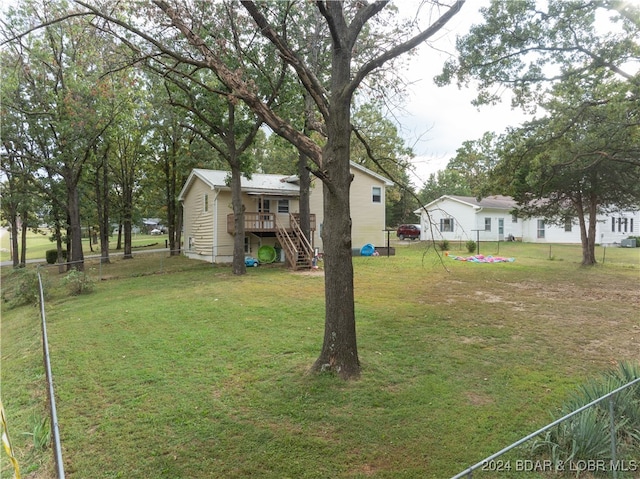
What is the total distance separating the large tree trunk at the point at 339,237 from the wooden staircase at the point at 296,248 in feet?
39.4

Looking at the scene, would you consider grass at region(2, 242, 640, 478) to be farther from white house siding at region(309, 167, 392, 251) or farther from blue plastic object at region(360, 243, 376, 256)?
white house siding at region(309, 167, 392, 251)

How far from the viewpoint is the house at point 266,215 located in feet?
64.2

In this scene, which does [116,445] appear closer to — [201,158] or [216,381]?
[216,381]

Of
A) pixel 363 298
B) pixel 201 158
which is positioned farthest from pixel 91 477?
pixel 201 158

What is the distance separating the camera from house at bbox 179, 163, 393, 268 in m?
19.6

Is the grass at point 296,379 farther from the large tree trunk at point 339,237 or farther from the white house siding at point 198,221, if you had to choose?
the white house siding at point 198,221

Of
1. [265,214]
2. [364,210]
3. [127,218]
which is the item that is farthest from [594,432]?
[127,218]

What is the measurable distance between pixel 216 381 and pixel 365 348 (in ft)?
8.20

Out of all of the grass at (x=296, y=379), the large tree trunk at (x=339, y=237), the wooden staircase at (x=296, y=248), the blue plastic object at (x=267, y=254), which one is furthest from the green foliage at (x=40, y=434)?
the blue plastic object at (x=267, y=254)

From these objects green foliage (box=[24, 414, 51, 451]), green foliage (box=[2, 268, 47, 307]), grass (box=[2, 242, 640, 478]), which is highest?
green foliage (box=[2, 268, 47, 307])

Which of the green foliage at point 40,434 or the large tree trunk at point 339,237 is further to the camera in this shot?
the large tree trunk at point 339,237

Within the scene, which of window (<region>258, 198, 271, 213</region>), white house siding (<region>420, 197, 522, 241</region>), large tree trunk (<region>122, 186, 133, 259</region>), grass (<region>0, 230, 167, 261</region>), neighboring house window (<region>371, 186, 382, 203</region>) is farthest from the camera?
white house siding (<region>420, 197, 522, 241</region>)

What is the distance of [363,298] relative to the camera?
10367 millimetres

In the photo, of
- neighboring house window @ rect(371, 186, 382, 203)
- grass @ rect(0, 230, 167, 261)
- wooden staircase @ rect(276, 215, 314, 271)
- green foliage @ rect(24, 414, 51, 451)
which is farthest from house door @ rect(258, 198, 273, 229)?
green foliage @ rect(24, 414, 51, 451)
